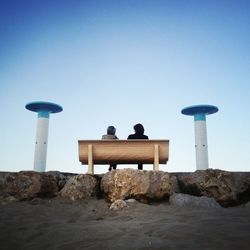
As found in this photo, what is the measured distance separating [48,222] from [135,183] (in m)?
1.69

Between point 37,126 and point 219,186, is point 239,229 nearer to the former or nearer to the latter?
point 219,186

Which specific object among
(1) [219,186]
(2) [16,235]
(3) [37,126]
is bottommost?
(2) [16,235]

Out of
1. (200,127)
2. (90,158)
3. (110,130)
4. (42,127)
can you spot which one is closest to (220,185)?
(90,158)

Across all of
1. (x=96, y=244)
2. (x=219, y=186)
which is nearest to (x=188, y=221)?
(x=96, y=244)

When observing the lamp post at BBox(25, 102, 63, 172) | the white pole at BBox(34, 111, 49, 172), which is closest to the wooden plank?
the lamp post at BBox(25, 102, 63, 172)

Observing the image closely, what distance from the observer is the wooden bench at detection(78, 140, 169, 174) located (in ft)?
19.3

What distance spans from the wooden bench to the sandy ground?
1.45 meters

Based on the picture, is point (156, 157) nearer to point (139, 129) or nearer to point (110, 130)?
point (139, 129)

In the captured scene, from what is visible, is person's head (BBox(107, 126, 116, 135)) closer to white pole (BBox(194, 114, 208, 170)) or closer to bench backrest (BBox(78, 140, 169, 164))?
bench backrest (BBox(78, 140, 169, 164))

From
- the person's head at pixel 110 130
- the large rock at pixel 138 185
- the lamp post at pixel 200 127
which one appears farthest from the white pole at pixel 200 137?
the large rock at pixel 138 185

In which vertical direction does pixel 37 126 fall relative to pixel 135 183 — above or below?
above

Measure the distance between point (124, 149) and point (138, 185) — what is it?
1.32m

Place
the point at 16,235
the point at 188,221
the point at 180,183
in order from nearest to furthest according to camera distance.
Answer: the point at 16,235 < the point at 188,221 < the point at 180,183

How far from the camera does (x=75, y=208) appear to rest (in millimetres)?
4418
